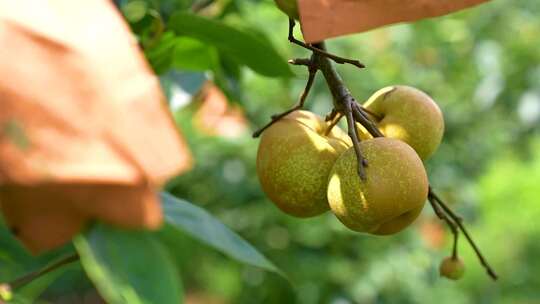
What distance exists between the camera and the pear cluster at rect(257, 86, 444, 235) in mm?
737

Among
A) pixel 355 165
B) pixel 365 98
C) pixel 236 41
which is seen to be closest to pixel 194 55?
pixel 236 41

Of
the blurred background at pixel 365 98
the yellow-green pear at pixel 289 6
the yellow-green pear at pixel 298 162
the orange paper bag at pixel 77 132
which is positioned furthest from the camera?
the blurred background at pixel 365 98

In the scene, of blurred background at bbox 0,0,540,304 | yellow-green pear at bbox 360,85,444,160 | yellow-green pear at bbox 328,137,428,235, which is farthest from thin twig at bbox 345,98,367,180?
blurred background at bbox 0,0,540,304

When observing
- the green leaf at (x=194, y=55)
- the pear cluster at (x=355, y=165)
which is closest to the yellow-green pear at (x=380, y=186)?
the pear cluster at (x=355, y=165)

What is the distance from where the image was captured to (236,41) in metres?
0.92

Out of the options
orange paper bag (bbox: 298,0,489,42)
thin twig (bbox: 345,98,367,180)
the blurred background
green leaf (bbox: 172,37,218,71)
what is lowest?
the blurred background

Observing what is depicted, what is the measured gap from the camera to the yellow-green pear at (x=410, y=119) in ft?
2.93

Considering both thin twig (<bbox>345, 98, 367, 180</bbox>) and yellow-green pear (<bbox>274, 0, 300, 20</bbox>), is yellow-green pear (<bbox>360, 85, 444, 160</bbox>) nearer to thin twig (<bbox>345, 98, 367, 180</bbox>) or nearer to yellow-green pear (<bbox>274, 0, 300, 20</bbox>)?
thin twig (<bbox>345, 98, 367, 180</bbox>)

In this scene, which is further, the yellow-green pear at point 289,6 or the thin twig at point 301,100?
the thin twig at point 301,100

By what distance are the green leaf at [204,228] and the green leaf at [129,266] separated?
7.0 inches

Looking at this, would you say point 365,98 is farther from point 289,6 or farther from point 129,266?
point 129,266

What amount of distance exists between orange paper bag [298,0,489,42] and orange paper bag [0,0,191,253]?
0.09 metres

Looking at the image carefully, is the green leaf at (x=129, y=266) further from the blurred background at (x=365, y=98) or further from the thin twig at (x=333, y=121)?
the blurred background at (x=365, y=98)

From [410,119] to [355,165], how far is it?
0.16m
